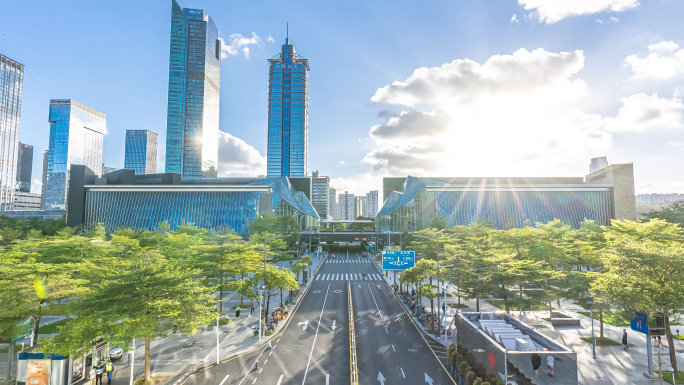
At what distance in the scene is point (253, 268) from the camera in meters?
37.6

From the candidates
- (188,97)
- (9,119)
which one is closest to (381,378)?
(188,97)

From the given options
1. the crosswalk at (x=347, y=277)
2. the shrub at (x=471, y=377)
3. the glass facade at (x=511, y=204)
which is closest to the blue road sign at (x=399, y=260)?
the shrub at (x=471, y=377)

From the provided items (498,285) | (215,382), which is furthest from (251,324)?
(498,285)

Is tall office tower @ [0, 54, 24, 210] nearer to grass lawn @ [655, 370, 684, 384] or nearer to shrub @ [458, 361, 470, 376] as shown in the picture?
shrub @ [458, 361, 470, 376]

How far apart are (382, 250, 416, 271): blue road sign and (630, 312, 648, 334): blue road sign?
18984 millimetres

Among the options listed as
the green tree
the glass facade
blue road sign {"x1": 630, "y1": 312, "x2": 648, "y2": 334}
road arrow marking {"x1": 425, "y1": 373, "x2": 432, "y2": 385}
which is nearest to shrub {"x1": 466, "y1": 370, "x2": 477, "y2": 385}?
road arrow marking {"x1": 425, "y1": 373, "x2": 432, "y2": 385}

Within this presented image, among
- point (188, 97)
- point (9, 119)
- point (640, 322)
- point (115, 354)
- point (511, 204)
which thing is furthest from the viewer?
point (188, 97)

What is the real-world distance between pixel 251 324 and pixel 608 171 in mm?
108473

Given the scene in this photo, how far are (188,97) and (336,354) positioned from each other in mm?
194764

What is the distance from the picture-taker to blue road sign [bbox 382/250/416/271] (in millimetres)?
37219

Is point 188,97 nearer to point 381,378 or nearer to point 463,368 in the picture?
point 381,378

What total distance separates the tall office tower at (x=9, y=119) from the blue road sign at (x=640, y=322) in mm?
254993

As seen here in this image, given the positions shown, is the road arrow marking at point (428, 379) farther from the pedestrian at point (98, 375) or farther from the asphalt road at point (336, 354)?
the pedestrian at point (98, 375)

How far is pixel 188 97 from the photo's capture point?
18862 centimetres
